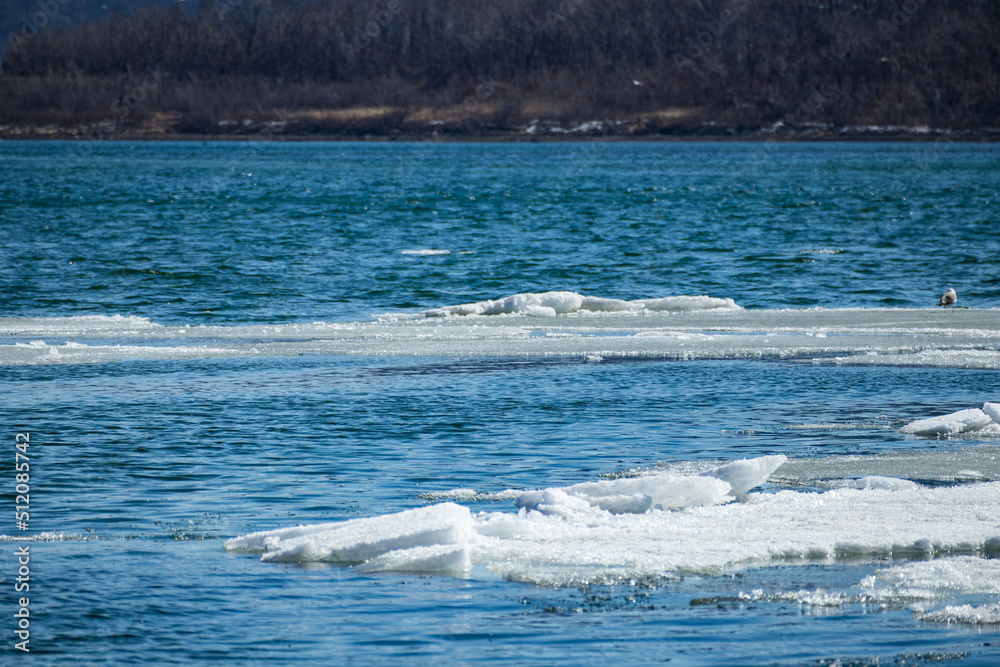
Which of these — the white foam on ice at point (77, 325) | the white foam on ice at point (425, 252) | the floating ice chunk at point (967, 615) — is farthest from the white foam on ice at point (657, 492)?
the white foam on ice at point (425, 252)

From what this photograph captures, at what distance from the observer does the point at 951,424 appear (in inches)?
460

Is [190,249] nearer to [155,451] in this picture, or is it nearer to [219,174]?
[155,451]

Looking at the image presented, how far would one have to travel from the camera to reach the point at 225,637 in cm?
675

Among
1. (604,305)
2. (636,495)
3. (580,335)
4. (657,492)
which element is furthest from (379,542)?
(604,305)

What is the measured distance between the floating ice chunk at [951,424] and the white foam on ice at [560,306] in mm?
10345

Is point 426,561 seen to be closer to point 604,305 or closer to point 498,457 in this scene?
point 498,457

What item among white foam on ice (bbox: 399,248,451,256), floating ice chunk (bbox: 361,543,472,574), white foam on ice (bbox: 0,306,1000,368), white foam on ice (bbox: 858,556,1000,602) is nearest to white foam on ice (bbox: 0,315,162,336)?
white foam on ice (bbox: 0,306,1000,368)

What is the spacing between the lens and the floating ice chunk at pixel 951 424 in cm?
1166

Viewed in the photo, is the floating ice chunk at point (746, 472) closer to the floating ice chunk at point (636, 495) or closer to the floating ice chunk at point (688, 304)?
the floating ice chunk at point (636, 495)

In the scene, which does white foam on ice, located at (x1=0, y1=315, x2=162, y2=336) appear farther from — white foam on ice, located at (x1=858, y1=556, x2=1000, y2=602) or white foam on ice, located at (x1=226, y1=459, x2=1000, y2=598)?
white foam on ice, located at (x1=858, y1=556, x2=1000, y2=602)

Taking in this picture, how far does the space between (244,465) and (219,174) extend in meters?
107

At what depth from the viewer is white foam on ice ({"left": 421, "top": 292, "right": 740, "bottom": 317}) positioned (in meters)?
22.0

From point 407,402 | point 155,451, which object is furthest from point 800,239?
point 155,451

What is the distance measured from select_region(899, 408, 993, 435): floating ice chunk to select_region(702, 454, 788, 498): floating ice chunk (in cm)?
308
